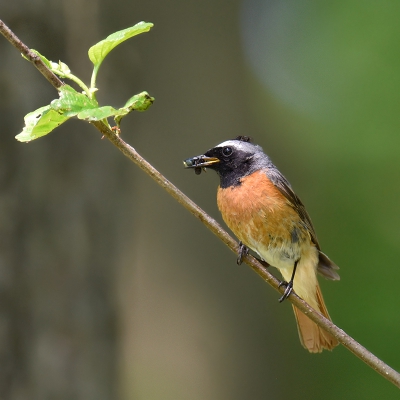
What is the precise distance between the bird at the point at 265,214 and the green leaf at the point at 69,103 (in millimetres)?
1174

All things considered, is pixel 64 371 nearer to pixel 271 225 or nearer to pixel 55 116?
pixel 271 225

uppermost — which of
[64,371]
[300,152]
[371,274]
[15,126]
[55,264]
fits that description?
[15,126]

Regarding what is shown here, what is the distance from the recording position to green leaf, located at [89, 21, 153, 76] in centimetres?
146

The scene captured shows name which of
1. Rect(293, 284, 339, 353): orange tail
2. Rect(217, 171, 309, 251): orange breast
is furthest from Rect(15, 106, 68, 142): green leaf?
Rect(293, 284, 339, 353): orange tail

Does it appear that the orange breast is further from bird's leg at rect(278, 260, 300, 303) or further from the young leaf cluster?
the young leaf cluster

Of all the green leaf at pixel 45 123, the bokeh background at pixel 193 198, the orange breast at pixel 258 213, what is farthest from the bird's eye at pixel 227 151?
the green leaf at pixel 45 123

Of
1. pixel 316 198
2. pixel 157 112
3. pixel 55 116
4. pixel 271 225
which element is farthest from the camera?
pixel 316 198

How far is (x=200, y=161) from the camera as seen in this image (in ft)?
8.86

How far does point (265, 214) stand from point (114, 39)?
1.49m

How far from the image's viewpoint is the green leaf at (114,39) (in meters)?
1.46

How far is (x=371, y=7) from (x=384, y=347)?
432 centimetres

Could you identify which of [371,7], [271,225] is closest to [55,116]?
[271,225]

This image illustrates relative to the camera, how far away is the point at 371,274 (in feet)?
20.4

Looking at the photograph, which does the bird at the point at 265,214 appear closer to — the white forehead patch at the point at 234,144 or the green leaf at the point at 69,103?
the white forehead patch at the point at 234,144
